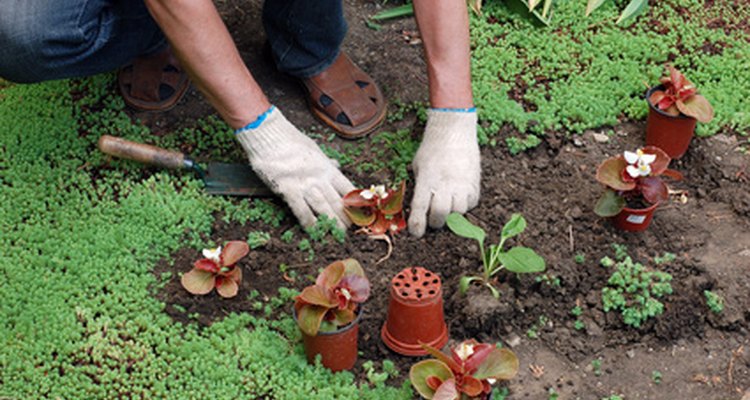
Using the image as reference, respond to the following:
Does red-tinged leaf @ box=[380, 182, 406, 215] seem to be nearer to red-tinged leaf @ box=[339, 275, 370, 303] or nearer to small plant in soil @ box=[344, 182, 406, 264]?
small plant in soil @ box=[344, 182, 406, 264]

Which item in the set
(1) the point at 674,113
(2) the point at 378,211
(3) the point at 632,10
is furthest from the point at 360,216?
(3) the point at 632,10

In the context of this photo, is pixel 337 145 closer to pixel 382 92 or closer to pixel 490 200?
pixel 382 92

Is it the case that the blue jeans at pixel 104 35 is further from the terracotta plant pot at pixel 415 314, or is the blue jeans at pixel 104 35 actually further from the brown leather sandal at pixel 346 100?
the terracotta plant pot at pixel 415 314

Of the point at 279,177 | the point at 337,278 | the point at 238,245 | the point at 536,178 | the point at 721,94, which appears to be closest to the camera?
the point at 337,278

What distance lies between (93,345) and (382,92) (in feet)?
5.48

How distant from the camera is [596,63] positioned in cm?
377

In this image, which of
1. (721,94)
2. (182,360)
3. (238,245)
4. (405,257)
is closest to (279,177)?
(238,245)

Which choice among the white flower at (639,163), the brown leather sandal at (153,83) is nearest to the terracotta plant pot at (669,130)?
the white flower at (639,163)

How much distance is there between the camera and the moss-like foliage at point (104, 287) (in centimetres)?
260

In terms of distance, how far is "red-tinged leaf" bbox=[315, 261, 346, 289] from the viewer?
8.34ft

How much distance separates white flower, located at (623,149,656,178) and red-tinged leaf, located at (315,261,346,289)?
104 cm

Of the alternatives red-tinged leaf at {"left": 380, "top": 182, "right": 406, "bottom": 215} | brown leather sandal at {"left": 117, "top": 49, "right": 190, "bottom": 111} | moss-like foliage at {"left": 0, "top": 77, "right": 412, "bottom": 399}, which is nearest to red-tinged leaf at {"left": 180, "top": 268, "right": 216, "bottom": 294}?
moss-like foliage at {"left": 0, "top": 77, "right": 412, "bottom": 399}

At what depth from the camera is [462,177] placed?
306 centimetres

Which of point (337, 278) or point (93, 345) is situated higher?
point (337, 278)
